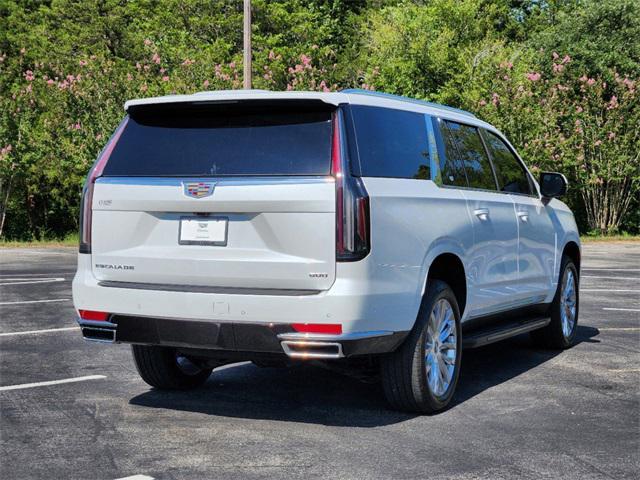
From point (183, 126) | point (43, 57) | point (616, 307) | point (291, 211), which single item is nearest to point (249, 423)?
point (291, 211)

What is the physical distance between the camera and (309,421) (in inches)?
239

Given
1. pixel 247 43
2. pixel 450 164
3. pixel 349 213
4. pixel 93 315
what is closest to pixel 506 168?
pixel 450 164

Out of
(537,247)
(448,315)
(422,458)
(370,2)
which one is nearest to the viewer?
(422,458)

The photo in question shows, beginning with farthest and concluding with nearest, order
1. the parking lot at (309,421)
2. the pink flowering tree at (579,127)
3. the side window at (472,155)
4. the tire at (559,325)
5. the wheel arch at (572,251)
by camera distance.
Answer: the pink flowering tree at (579,127) → the wheel arch at (572,251) → the tire at (559,325) → the side window at (472,155) → the parking lot at (309,421)

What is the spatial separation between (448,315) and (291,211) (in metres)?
1.55

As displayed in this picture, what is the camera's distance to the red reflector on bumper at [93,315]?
596 centimetres

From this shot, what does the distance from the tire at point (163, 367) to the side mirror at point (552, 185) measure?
3.39 m

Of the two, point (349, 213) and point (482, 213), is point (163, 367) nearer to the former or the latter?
point (349, 213)

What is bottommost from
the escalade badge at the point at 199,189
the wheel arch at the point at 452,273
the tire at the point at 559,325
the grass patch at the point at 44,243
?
the grass patch at the point at 44,243

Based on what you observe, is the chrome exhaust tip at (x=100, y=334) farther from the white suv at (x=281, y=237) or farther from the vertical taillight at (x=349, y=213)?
the vertical taillight at (x=349, y=213)

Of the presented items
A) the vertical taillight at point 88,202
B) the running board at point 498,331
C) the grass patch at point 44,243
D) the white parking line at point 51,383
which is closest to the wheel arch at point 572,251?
the running board at point 498,331

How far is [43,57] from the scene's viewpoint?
4050 centimetres

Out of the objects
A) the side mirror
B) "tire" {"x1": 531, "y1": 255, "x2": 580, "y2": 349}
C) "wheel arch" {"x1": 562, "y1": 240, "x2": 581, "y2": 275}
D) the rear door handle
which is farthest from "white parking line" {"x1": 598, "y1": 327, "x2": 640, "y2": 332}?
the rear door handle

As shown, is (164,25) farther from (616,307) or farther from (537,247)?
(537,247)
